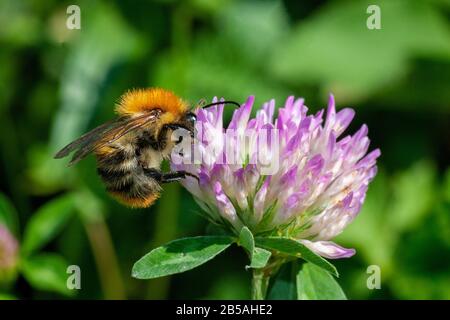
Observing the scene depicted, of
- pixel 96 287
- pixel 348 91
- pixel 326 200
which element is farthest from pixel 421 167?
pixel 326 200

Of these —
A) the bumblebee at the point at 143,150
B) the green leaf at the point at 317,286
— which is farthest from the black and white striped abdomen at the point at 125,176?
the green leaf at the point at 317,286

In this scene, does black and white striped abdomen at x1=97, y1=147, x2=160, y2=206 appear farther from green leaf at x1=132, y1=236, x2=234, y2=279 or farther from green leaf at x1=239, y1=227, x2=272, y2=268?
green leaf at x1=239, y1=227, x2=272, y2=268

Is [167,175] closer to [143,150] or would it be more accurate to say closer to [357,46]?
[143,150]

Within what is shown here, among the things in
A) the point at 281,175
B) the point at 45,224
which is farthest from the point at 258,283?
the point at 45,224

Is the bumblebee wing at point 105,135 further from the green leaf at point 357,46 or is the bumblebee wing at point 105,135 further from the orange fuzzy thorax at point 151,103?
the green leaf at point 357,46

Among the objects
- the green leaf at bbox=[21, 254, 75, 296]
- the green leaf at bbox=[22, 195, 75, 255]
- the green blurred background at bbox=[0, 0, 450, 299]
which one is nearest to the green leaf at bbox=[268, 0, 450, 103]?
the green blurred background at bbox=[0, 0, 450, 299]

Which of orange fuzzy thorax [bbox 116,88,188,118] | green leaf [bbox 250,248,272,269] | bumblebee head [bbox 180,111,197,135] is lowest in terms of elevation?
green leaf [bbox 250,248,272,269]
